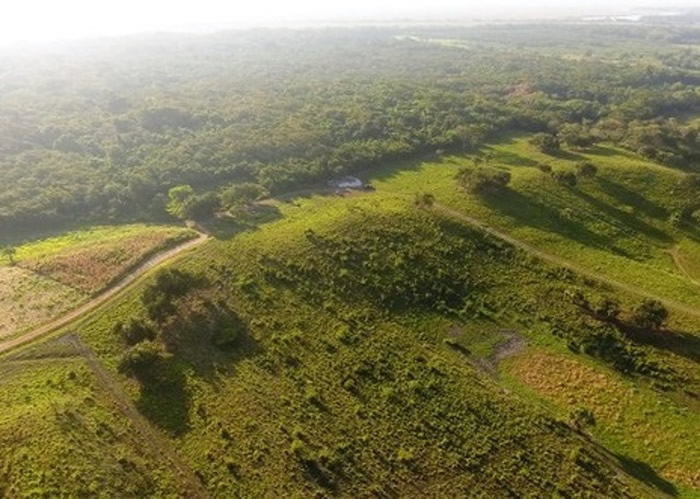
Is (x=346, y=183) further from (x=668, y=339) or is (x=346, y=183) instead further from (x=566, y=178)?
(x=668, y=339)

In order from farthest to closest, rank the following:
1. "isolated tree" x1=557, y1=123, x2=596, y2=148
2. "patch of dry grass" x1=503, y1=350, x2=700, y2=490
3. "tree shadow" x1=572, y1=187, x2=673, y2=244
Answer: "isolated tree" x1=557, y1=123, x2=596, y2=148 < "tree shadow" x1=572, y1=187, x2=673, y2=244 < "patch of dry grass" x1=503, y1=350, x2=700, y2=490

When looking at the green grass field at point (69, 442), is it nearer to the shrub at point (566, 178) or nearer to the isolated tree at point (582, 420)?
the isolated tree at point (582, 420)

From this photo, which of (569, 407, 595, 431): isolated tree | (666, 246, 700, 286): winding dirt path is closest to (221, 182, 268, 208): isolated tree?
(569, 407, 595, 431): isolated tree

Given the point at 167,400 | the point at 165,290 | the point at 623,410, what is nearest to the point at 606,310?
the point at 623,410

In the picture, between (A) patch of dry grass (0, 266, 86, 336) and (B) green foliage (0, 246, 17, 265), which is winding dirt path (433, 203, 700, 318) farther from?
(B) green foliage (0, 246, 17, 265)

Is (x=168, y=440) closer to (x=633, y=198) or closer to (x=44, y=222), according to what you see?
(x=44, y=222)

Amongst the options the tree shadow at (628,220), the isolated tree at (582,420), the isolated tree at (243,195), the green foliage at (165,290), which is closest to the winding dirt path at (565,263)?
the tree shadow at (628,220)

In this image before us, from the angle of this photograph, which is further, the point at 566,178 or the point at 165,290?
the point at 566,178
